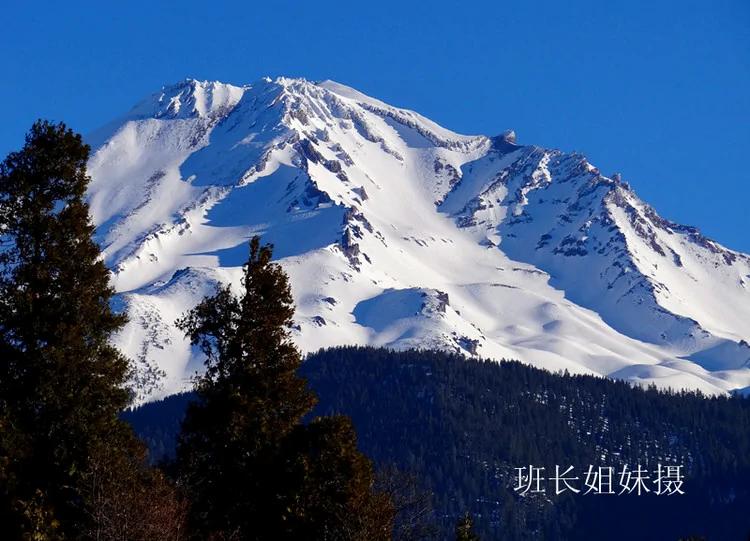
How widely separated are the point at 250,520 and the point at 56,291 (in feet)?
30.9

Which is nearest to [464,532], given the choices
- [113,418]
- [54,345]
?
[113,418]

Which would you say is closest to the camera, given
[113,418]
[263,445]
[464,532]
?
[113,418]

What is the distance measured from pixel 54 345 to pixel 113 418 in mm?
2853

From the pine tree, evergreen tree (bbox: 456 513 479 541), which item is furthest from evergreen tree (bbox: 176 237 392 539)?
evergreen tree (bbox: 456 513 479 541)

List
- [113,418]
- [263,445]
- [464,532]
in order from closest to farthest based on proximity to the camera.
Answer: [113,418] < [263,445] < [464,532]

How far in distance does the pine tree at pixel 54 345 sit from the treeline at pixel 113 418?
0.04 meters

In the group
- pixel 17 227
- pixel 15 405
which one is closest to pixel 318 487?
pixel 15 405

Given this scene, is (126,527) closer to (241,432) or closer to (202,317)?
(241,432)

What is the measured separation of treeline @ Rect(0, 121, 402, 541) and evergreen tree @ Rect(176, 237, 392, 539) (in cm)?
4

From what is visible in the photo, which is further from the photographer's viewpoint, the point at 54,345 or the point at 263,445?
the point at 263,445

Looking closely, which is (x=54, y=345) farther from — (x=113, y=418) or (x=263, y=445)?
(x=263, y=445)

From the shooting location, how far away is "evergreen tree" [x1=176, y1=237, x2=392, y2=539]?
1695 inches

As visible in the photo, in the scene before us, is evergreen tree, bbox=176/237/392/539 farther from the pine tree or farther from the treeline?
the pine tree

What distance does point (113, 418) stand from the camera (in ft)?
139
